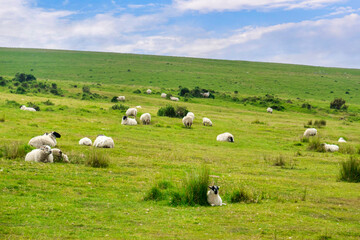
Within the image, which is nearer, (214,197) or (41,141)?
(214,197)

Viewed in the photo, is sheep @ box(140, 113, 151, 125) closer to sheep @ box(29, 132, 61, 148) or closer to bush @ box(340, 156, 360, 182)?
sheep @ box(29, 132, 61, 148)

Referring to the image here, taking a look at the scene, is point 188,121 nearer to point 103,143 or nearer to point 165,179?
point 103,143

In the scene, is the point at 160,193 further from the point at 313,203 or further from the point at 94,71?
the point at 94,71

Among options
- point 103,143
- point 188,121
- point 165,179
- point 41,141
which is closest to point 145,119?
point 188,121

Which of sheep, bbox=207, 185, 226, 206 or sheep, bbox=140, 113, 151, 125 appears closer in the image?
sheep, bbox=207, 185, 226, 206

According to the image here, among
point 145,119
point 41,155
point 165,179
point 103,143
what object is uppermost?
point 145,119

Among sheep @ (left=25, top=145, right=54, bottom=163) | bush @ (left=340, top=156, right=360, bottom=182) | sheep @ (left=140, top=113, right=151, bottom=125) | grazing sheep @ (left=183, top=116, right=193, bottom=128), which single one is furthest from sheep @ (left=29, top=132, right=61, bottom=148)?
grazing sheep @ (left=183, top=116, right=193, bottom=128)

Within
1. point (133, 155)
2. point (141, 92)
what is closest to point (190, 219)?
point (133, 155)

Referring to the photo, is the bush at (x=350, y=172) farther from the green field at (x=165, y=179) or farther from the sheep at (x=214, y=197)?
the sheep at (x=214, y=197)

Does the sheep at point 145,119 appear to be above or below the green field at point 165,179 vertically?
above

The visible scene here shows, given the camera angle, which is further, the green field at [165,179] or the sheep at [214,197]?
the sheep at [214,197]

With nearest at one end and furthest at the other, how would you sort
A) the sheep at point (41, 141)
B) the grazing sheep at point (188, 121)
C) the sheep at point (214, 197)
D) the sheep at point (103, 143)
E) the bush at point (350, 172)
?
the sheep at point (214, 197)
the bush at point (350, 172)
the sheep at point (41, 141)
the sheep at point (103, 143)
the grazing sheep at point (188, 121)

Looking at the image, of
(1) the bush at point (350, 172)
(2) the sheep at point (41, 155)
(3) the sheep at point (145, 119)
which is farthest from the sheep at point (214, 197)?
(3) the sheep at point (145, 119)

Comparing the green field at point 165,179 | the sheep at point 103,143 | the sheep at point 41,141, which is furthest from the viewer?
the sheep at point 103,143
